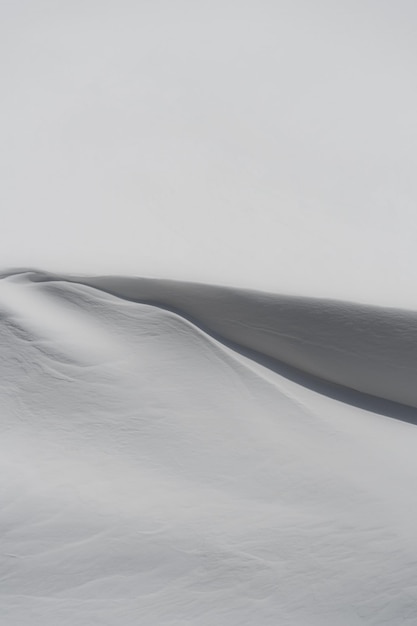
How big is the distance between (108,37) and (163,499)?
4.53 ft

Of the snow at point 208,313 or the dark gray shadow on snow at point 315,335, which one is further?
the dark gray shadow on snow at point 315,335

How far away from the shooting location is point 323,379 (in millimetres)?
1321

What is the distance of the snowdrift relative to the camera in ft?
A: 4.29

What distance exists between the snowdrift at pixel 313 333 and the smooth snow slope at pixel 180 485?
31 millimetres

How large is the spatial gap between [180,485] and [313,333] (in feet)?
1.34

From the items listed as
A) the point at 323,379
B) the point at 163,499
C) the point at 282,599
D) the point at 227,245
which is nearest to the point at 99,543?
the point at 163,499

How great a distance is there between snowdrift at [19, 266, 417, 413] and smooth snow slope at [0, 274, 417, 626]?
3cm

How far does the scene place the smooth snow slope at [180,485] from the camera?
0.90 m

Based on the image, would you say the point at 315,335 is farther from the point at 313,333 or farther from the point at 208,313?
the point at 208,313

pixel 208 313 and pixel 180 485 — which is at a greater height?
pixel 208 313

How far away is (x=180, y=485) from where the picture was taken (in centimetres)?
107

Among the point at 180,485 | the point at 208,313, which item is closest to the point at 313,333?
the point at 208,313

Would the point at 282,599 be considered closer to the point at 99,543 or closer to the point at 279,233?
the point at 99,543

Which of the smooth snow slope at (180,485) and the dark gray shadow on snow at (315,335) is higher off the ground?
the dark gray shadow on snow at (315,335)
